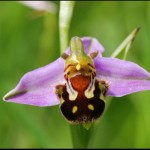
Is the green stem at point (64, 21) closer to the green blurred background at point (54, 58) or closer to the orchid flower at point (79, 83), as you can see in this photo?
the orchid flower at point (79, 83)

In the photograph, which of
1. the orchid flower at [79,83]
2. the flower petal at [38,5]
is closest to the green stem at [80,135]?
the orchid flower at [79,83]

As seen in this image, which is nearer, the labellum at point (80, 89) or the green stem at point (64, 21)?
the labellum at point (80, 89)

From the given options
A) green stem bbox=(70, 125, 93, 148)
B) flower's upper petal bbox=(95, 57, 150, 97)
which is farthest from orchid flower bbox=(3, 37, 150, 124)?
green stem bbox=(70, 125, 93, 148)

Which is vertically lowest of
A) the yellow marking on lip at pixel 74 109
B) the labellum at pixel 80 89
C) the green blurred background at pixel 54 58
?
the green blurred background at pixel 54 58

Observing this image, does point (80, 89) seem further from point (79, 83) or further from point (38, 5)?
point (38, 5)

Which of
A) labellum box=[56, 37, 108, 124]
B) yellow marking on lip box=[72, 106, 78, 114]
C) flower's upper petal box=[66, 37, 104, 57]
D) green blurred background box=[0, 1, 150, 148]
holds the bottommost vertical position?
green blurred background box=[0, 1, 150, 148]

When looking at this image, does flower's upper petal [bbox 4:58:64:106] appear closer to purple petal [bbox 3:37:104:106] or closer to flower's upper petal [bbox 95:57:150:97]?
purple petal [bbox 3:37:104:106]

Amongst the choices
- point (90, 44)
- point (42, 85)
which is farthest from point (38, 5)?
point (42, 85)
